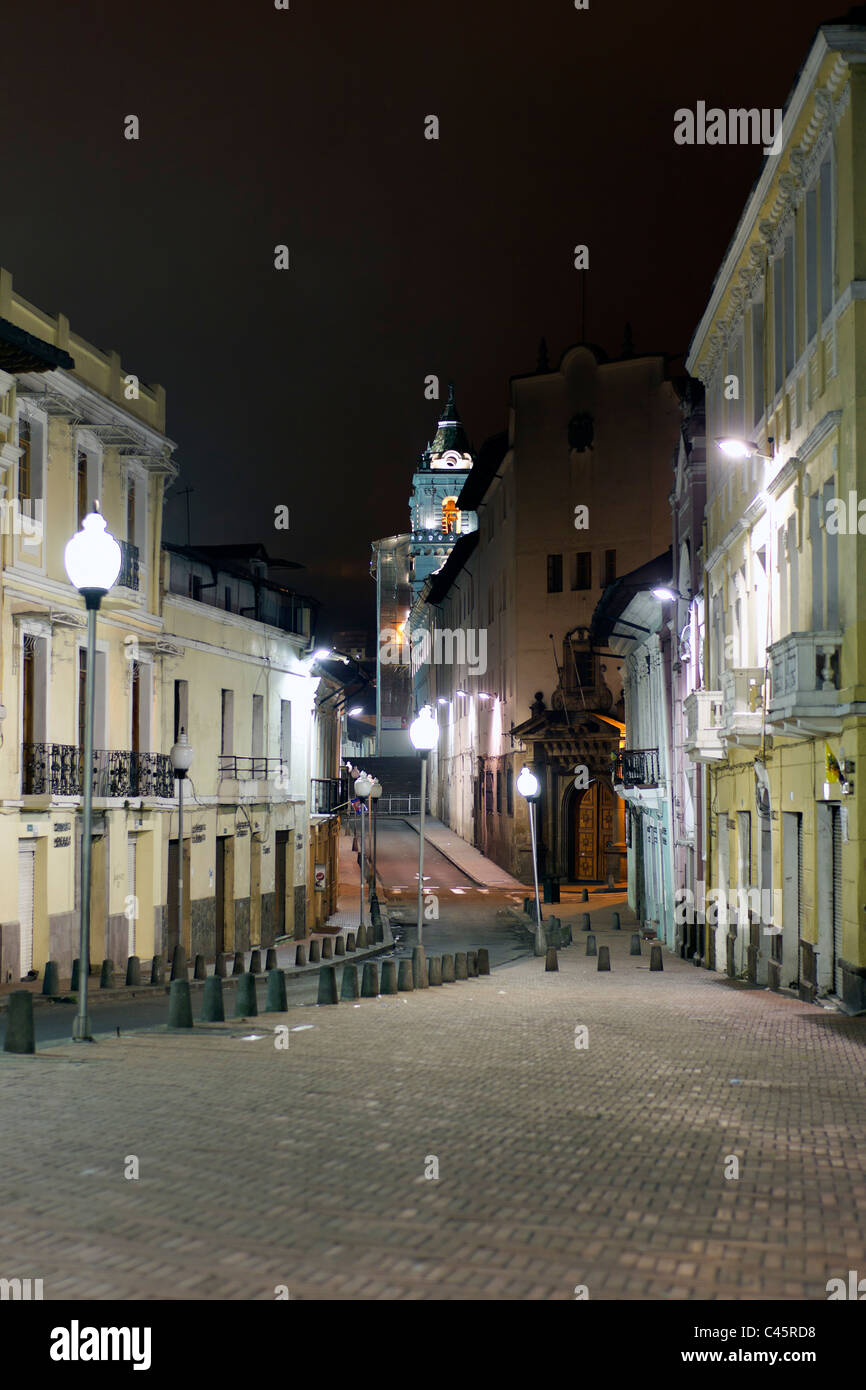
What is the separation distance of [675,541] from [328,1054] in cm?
2296

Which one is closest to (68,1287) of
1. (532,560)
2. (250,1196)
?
(250,1196)

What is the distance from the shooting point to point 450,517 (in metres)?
126

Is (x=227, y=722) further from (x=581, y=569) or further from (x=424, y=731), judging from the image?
(x=581, y=569)

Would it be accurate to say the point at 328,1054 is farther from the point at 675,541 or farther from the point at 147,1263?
the point at 675,541

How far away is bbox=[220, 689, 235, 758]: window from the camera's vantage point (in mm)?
35469

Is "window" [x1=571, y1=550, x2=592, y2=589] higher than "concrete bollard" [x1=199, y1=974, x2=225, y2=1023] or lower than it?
higher

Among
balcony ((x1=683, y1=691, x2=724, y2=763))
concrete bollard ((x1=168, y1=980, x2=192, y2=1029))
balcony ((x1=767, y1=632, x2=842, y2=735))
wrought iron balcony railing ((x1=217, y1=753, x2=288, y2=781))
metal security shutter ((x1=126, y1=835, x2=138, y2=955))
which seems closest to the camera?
concrete bollard ((x1=168, y1=980, x2=192, y2=1029))

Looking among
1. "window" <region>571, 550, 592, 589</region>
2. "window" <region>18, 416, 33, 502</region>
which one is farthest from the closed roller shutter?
"window" <region>571, 550, 592, 589</region>

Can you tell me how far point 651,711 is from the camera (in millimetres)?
39469

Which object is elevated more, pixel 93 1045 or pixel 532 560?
pixel 532 560

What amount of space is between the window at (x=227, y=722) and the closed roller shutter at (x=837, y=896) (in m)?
21.4

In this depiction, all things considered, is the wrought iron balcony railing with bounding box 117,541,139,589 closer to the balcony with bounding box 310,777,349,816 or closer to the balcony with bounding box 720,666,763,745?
the balcony with bounding box 720,666,763,745

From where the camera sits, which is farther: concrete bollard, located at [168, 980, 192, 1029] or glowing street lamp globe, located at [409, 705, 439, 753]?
glowing street lamp globe, located at [409, 705, 439, 753]

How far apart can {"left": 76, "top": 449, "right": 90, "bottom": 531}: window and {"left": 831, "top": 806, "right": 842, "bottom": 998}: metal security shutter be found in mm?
16541
